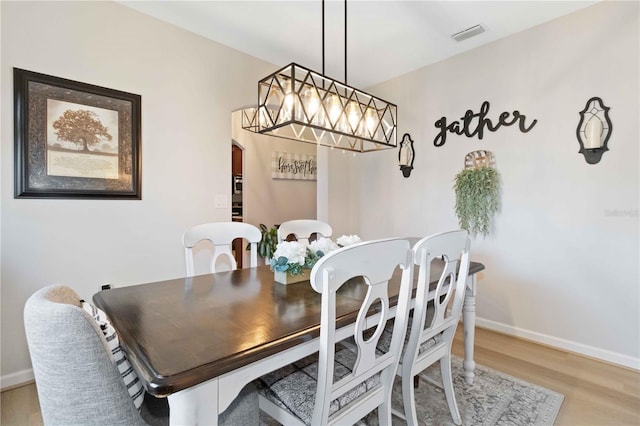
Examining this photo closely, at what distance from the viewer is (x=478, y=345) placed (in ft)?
8.87

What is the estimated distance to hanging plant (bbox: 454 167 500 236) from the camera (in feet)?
9.72

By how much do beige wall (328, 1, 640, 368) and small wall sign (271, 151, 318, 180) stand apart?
2.52 m

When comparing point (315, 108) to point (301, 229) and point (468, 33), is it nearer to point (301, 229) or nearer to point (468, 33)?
point (301, 229)

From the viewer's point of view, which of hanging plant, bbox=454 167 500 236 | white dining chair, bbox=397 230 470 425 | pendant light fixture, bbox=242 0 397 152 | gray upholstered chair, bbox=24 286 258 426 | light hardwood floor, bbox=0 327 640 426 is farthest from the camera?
hanging plant, bbox=454 167 500 236

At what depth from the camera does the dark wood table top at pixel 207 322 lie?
824 millimetres

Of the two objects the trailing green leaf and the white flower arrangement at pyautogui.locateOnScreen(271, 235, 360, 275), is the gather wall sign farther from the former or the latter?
the white flower arrangement at pyautogui.locateOnScreen(271, 235, 360, 275)

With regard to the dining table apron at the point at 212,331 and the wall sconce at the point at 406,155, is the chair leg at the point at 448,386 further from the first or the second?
the wall sconce at the point at 406,155

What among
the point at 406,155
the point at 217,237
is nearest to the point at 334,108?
the point at 217,237

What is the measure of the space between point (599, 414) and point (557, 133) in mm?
2060

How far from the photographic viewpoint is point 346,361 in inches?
54.2

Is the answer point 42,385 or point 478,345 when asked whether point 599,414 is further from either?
point 42,385

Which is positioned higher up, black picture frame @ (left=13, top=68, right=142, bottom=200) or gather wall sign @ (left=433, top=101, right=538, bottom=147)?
gather wall sign @ (left=433, top=101, right=538, bottom=147)

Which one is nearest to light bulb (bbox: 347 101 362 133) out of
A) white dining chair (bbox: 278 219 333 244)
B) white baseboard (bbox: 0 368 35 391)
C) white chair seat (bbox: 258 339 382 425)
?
white dining chair (bbox: 278 219 333 244)

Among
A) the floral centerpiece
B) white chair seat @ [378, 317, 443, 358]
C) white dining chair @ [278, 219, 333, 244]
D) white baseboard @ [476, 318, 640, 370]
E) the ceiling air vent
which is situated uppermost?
the ceiling air vent
